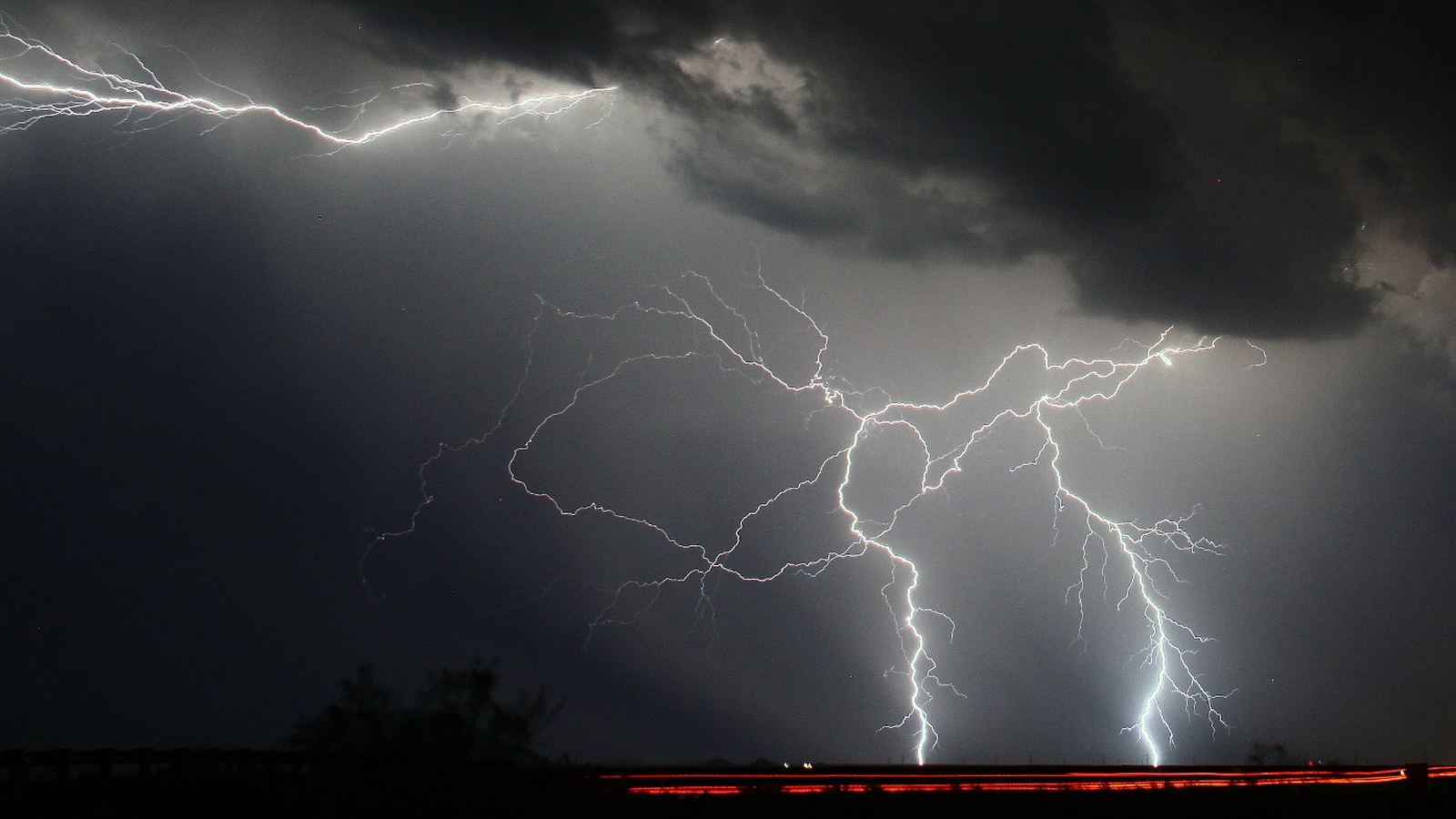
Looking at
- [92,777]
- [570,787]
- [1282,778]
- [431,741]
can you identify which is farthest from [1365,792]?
[92,777]

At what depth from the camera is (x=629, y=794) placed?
34.2 feet

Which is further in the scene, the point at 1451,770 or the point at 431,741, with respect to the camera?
the point at 1451,770

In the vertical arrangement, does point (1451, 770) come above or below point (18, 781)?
above

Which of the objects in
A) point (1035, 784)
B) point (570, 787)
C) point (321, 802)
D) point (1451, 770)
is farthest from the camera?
point (1451, 770)

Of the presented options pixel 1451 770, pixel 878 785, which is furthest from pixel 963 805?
pixel 1451 770

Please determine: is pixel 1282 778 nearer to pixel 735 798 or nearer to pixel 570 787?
pixel 735 798

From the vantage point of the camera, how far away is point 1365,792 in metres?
14.0

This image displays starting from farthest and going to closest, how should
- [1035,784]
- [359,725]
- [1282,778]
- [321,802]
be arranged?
[1282,778]
[1035,784]
[359,725]
[321,802]

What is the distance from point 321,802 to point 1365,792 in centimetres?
1420

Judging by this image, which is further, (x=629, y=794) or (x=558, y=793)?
(x=629, y=794)

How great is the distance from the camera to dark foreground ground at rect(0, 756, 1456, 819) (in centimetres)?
912

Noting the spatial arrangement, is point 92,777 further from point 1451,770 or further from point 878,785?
point 1451,770

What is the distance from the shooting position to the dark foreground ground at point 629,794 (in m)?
9.12

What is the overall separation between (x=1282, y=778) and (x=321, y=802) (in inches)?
623
